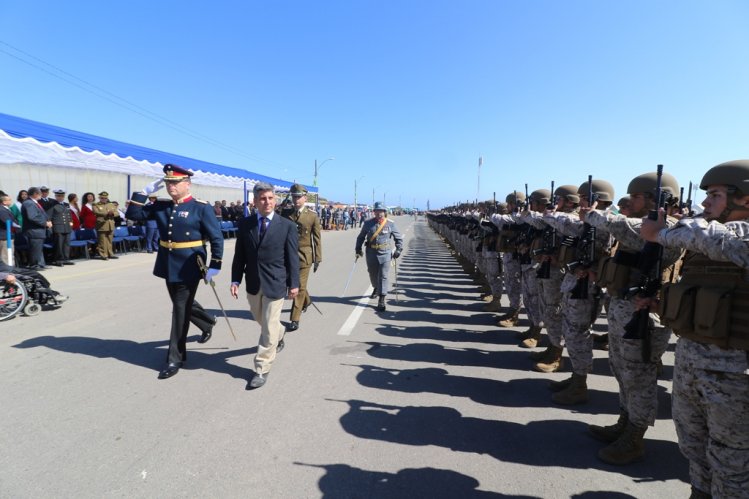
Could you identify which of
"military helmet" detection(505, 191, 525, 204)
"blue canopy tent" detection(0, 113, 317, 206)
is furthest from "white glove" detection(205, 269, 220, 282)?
"blue canopy tent" detection(0, 113, 317, 206)

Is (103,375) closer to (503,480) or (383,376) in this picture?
(383,376)

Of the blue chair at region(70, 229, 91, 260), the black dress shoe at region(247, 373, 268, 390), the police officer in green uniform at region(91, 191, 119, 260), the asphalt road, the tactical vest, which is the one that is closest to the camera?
the tactical vest

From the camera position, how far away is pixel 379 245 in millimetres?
7727

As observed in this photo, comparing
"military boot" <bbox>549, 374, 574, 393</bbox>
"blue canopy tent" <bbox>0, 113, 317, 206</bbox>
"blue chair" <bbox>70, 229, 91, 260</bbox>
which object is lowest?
"military boot" <bbox>549, 374, 574, 393</bbox>

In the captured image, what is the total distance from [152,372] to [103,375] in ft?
1.52

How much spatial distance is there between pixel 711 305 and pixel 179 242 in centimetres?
458

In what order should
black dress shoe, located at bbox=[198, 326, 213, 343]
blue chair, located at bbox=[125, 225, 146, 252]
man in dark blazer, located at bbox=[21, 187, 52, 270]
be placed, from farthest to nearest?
blue chair, located at bbox=[125, 225, 146, 252] → man in dark blazer, located at bbox=[21, 187, 52, 270] → black dress shoe, located at bbox=[198, 326, 213, 343]

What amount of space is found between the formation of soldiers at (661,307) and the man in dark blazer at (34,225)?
11587 millimetres

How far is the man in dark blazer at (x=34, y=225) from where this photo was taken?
32.9ft

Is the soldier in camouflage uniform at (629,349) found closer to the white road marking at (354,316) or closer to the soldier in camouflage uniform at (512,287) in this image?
the soldier in camouflage uniform at (512,287)

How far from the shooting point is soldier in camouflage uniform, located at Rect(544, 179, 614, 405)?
395cm

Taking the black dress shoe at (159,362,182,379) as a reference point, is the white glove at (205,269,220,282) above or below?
above

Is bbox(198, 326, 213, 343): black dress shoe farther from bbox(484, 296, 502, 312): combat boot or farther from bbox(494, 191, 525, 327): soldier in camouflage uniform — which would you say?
bbox(484, 296, 502, 312): combat boot

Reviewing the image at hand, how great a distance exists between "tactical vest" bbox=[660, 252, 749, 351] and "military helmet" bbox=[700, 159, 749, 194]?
40 centimetres
